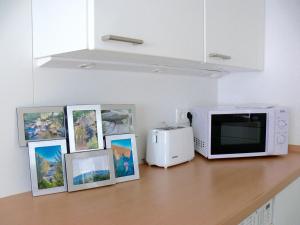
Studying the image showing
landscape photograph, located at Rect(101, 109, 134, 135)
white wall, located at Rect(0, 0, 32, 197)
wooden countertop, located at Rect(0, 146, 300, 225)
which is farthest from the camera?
landscape photograph, located at Rect(101, 109, 134, 135)

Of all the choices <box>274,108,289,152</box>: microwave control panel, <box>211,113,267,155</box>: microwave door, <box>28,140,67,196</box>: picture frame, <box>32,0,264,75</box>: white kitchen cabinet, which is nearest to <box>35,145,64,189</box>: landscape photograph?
<box>28,140,67,196</box>: picture frame

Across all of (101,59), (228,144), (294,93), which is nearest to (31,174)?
(101,59)

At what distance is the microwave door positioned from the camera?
1735mm

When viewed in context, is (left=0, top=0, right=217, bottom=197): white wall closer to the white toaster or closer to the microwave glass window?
the white toaster

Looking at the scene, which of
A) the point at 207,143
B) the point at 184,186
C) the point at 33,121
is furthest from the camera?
the point at 207,143

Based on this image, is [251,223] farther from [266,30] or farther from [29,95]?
[266,30]

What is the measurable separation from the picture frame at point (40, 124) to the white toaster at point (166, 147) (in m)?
0.50

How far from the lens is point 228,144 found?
5.77 feet

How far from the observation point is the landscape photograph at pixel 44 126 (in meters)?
1.15

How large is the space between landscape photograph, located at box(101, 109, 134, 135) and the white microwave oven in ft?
1.64

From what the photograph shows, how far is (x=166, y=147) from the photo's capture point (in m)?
1.53

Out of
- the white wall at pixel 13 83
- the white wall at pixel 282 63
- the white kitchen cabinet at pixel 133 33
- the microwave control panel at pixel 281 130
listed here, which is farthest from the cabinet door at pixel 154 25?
the white wall at pixel 282 63

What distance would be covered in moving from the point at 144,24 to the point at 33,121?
57 cm

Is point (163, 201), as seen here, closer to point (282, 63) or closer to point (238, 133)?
point (238, 133)
